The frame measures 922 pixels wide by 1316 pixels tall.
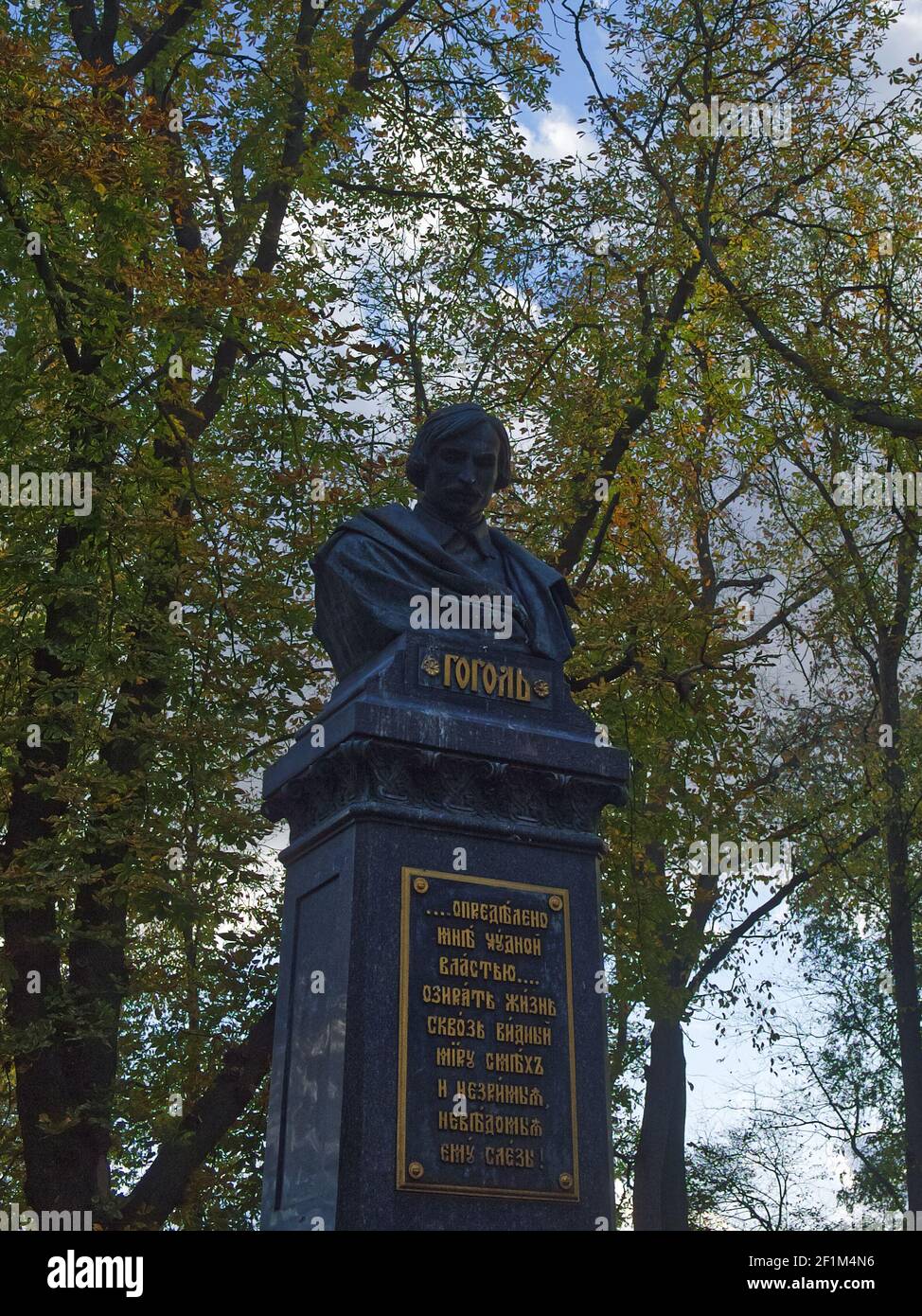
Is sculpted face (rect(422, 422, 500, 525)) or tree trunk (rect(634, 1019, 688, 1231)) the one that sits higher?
sculpted face (rect(422, 422, 500, 525))

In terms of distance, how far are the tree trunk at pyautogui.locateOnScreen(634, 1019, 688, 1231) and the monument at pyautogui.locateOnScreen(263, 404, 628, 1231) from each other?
16.5 m

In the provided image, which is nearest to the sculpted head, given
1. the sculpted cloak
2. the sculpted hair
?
the sculpted hair

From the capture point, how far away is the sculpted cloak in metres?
7.88

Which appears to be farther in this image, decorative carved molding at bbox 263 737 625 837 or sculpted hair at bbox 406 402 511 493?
sculpted hair at bbox 406 402 511 493

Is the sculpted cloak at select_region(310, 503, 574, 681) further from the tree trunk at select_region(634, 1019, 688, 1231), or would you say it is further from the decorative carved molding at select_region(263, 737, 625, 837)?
the tree trunk at select_region(634, 1019, 688, 1231)

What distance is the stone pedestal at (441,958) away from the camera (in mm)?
6500

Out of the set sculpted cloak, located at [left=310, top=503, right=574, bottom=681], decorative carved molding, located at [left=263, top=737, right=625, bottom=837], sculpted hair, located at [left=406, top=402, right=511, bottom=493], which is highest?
sculpted hair, located at [left=406, top=402, right=511, bottom=493]

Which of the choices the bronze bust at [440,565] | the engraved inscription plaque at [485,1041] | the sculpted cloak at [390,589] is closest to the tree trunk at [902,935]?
the bronze bust at [440,565]

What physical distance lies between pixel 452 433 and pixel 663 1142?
17.7 meters

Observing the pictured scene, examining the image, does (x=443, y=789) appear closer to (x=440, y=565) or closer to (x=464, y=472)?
(x=440, y=565)

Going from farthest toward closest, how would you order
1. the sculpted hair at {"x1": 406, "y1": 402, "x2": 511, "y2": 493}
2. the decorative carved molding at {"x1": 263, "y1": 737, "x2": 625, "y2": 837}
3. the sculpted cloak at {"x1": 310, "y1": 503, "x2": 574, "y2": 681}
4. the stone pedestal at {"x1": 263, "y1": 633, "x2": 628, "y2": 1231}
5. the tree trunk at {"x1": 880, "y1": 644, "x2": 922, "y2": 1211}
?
the tree trunk at {"x1": 880, "y1": 644, "x2": 922, "y2": 1211}, the sculpted hair at {"x1": 406, "y1": 402, "x2": 511, "y2": 493}, the sculpted cloak at {"x1": 310, "y1": 503, "x2": 574, "y2": 681}, the decorative carved molding at {"x1": 263, "y1": 737, "x2": 625, "y2": 837}, the stone pedestal at {"x1": 263, "y1": 633, "x2": 628, "y2": 1231}

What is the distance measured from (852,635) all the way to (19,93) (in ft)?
35.9

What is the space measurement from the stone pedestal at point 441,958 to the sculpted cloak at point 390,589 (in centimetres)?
30
